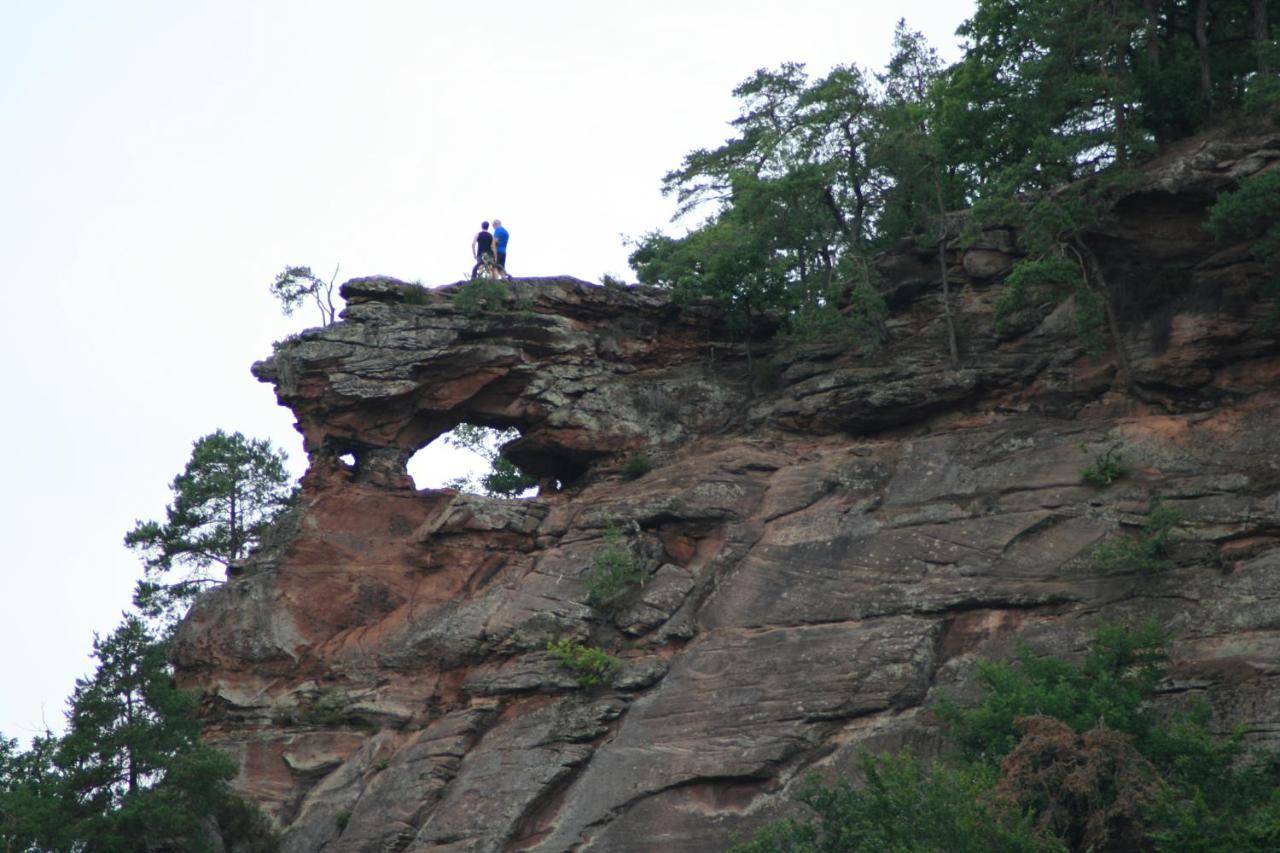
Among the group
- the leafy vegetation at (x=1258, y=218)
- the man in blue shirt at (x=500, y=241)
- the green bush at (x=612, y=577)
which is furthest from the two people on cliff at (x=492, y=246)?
the leafy vegetation at (x=1258, y=218)

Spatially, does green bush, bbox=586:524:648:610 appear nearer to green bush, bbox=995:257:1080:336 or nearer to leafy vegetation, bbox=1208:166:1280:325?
green bush, bbox=995:257:1080:336

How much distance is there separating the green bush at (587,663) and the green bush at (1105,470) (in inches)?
422

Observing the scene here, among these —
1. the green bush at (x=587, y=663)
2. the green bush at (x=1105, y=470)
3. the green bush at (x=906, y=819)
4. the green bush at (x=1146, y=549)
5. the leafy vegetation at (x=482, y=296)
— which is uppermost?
the leafy vegetation at (x=482, y=296)

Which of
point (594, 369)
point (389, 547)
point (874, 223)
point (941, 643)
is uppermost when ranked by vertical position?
point (874, 223)

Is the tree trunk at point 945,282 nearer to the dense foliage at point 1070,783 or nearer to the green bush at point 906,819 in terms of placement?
the dense foliage at point 1070,783

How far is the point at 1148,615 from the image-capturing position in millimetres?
29234

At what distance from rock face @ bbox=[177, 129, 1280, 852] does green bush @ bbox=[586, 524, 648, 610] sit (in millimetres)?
238

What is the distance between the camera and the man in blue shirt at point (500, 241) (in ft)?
143

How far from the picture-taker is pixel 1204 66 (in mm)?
36938

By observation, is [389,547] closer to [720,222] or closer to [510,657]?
[510,657]

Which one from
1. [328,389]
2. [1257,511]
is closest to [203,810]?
[328,389]

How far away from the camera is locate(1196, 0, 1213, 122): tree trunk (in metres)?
36.7

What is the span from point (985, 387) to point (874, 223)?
27.0ft

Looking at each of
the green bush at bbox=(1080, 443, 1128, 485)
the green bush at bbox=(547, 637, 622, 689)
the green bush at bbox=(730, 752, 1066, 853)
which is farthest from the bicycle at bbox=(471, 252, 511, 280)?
the green bush at bbox=(730, 752, 1066, 853)
